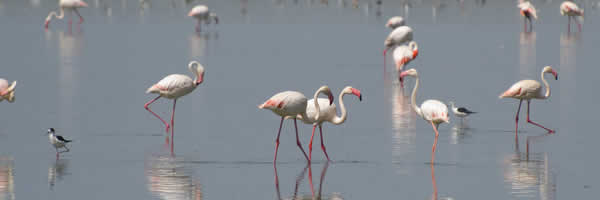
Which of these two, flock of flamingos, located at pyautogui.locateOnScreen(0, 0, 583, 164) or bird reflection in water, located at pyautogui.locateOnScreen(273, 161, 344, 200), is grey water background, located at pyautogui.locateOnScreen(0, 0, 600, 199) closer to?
bird reflection in water, located at pyautogui.locateOnScreen(273, 161, 344, 200)

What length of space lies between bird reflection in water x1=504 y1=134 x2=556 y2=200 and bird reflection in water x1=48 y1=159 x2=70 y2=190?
13.2 feet

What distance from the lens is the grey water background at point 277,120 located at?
8.96m

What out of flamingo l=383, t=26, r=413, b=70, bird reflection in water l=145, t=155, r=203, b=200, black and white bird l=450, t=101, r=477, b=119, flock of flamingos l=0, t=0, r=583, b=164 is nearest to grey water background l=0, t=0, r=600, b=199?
bird reflection in water l=145, t=155, r=203, b=200

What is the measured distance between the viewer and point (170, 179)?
902cm

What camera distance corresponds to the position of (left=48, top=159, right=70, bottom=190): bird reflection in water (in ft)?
29.6

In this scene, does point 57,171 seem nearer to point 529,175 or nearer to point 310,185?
point 310,185

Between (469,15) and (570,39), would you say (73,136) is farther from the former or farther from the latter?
(469,15)

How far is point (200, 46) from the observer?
24.4 metres

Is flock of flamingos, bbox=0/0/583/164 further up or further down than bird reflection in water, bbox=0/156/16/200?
further up

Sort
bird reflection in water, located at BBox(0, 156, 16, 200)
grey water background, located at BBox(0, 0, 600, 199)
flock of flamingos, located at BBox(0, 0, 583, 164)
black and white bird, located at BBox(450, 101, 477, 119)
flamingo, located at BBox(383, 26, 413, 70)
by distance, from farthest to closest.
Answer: flamingo, located at BBox(383, 26, 413, 70) → black and white bird, located at BBox(450, 101, 477, 119) → flock of flamingos, located at BBox(0, 0, 583, 164) → grey water background, located at BBox(0, 0, 600, 199) → bird reflection in water, located at BBox(0, 156, 16, 200)

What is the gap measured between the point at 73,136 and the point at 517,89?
204 inches

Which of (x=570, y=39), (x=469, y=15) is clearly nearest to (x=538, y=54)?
(x=570, y=39)

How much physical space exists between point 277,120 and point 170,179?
150 inches

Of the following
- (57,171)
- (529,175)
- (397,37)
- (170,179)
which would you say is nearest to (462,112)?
(529,175)
